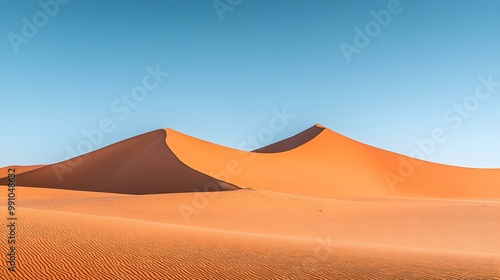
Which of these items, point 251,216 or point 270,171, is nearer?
point 251,216

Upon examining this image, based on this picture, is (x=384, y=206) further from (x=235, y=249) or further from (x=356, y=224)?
(x=235, y=249)

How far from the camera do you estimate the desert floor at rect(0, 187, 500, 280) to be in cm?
1148

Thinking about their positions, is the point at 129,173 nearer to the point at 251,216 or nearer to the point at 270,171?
the point at 270,171

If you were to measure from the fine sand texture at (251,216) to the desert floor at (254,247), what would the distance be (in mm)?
53

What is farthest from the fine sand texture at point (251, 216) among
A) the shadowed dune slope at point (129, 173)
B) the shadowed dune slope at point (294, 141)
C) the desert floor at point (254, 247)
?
the shadowed dune slope at point (294, 141)

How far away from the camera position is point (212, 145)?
232 ft

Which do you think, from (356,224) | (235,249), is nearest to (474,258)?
(235,249)

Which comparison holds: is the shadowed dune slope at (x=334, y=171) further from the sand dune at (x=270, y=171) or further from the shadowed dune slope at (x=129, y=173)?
the shadowed dune slope at (x=129, y=173)

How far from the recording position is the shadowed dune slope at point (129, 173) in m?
49.8

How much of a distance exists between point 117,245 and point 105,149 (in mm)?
59639

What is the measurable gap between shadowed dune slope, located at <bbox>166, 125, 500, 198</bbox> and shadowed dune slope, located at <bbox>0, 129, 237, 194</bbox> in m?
2.68

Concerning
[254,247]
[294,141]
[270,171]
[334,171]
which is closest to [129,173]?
[270,171]

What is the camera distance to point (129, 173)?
55438 millimetres

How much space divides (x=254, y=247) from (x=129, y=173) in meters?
42.5
